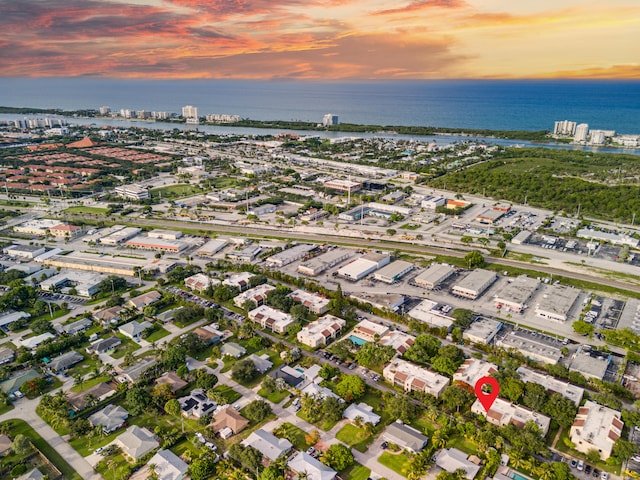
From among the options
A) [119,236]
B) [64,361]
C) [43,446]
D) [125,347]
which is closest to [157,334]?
[125,347]

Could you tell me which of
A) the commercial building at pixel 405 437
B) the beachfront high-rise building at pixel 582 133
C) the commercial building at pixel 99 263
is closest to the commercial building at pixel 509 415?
the commercial building at pixel 405 437

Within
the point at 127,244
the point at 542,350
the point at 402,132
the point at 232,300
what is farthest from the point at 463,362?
the point at 402,132

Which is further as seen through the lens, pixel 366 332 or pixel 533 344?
pixel 366 332

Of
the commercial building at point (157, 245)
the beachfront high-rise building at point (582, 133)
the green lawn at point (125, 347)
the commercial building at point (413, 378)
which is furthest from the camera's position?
the beachfront high-rise building at point (582, 133)

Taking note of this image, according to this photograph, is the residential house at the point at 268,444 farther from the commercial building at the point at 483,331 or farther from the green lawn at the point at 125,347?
the commercial building at the point at 483,331

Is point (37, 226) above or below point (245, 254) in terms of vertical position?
above

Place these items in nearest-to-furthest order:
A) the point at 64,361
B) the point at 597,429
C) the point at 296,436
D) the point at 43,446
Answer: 1. the point at 597,429
2. the point at 43,446
3. the point at 296,436
4. the point at 64,361

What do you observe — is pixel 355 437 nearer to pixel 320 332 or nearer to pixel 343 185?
pixel 320 332

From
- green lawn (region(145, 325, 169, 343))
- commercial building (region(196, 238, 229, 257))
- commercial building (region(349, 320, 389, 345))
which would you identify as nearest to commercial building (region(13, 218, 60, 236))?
commercial building (region(196, 238, 229, 257))
